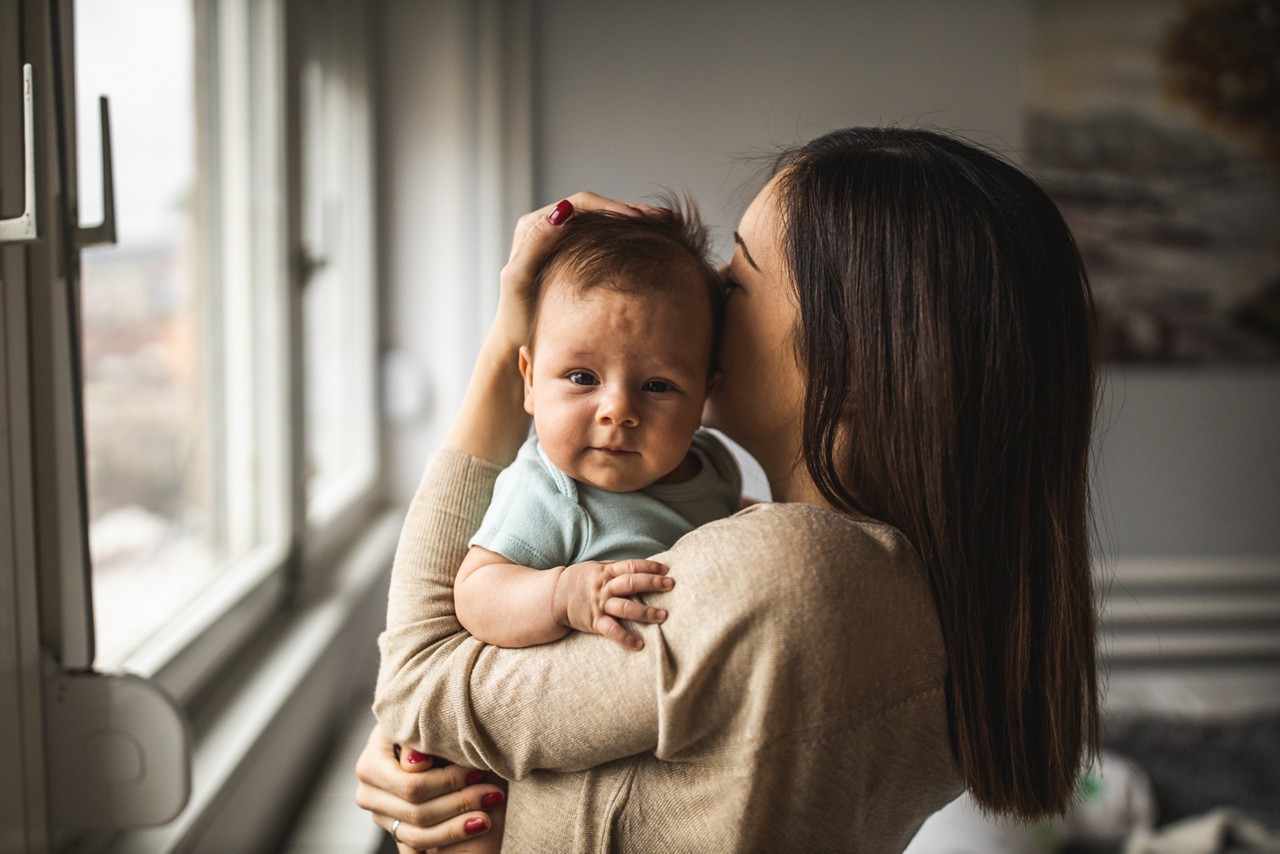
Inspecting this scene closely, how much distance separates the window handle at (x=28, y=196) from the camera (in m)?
0.75

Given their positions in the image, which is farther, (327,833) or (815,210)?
(327,833)

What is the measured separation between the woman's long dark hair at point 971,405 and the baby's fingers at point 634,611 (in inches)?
7.6

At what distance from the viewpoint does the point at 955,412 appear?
2.46 feet

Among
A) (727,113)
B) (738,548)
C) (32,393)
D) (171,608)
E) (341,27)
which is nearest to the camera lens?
(738,548)

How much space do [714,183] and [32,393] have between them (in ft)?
6.85

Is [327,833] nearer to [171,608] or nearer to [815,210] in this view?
[171,608]

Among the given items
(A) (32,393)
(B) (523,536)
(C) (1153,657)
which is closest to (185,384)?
(A) (32,393)

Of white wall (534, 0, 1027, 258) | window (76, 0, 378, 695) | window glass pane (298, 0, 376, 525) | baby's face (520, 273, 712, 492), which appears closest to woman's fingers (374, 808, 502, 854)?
baby's face (520, 273, 712, 492)

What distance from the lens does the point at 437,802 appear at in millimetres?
862

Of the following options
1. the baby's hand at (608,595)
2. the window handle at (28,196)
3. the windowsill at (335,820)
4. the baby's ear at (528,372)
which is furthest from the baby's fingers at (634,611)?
the windowsill at (335,820)

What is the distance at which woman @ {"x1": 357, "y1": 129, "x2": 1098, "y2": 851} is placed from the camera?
28.0 inches

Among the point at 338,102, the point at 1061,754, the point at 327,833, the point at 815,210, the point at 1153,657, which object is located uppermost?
the point at 338,102

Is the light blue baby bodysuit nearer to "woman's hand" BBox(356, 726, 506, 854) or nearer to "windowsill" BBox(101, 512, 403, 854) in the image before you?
"woman's hand" BBox(356, 726, 506, 854)

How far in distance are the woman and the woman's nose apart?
4.7 inches
